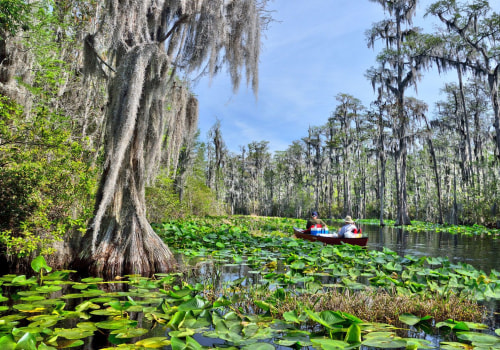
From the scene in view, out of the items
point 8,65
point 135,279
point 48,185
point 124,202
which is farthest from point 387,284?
point 8,65

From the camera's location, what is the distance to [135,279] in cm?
497

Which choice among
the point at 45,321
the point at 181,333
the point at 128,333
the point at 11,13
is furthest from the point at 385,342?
the point at 11,13

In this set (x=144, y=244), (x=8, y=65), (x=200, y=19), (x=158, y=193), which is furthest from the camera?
(x=158, y=193)

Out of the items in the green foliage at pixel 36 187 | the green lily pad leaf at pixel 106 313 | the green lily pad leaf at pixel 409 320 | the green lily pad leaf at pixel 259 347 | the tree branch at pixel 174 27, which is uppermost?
the tree branch at pixel 174 27

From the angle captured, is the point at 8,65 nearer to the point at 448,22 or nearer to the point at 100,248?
the point at 100,248

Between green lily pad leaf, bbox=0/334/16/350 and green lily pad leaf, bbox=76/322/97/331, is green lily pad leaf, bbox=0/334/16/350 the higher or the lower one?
the higher one

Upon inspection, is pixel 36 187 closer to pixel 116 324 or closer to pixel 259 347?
pixel 116 324

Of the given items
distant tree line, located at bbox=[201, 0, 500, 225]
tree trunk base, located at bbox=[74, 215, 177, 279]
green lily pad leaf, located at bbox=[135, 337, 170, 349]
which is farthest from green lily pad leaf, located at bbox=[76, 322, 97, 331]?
distant tree line, located at bbox=[201, 0, 500, 225]

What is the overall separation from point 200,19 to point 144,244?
4635 millimetres

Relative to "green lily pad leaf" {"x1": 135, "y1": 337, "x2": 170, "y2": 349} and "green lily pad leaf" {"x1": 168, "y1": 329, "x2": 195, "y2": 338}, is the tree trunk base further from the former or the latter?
"green lily pad leaf" {"x1": 168, "y1": 329, "x2": 195, "y2": 338}

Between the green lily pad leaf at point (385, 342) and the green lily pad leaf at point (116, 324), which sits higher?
the green lily pad leaf at point (385, 342)

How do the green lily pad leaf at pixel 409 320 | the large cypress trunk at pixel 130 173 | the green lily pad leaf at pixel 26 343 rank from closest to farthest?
the green lily pad leaf at pixel 26 343, the green lily pad leaf at pixel 409 320, the large cypress trunk at pixel 130 173

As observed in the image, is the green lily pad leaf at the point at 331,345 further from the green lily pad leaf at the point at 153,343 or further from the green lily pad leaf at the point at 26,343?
the green lily pad leaf at the point at 26,343

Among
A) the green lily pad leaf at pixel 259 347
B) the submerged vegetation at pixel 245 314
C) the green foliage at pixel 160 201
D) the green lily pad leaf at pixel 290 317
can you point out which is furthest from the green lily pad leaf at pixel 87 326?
the green foliage at pixel 160 201
